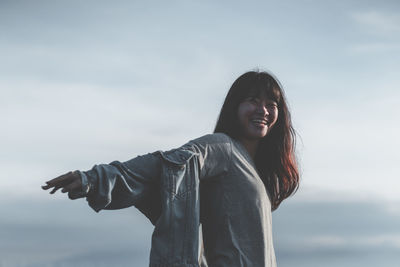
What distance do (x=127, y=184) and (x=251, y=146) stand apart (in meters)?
1.27

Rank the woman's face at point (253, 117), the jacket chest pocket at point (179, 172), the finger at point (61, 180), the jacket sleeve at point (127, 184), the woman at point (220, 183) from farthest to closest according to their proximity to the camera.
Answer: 1. the woman's face at point (253, 117)
2. the jacket chest pocket at point (179, 172)
3. the woman at point (220, 183)
4. the jacket sleeve at point (127, 184)
5. the finger at point (61, 180)

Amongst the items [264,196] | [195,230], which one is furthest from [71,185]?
[264,196]

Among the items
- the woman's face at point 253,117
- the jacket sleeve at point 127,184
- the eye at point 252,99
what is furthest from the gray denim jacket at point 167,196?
the eye at point 252,99

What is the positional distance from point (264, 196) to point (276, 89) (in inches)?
34.3

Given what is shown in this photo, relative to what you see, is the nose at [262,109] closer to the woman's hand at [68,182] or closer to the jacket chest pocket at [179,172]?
the jacket chest pocket at [179,172]

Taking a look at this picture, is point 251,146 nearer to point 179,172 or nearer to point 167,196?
point 179,172

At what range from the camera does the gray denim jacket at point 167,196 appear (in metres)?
3.79

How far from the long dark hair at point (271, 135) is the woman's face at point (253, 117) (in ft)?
0.14

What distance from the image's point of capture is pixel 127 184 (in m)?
3.75

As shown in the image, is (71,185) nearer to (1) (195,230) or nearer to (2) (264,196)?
(1) (195,230)

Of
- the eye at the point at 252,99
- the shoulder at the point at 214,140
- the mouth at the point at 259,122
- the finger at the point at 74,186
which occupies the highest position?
the eye at the point at 252,99

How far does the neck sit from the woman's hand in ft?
5.15

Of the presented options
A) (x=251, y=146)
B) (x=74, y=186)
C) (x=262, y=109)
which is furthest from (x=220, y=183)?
(x=74, y=186)

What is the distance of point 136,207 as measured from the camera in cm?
402
